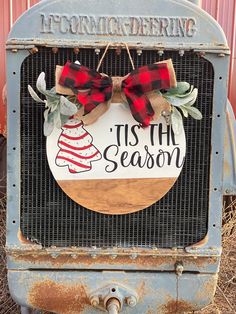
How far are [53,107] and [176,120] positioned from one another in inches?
18.6

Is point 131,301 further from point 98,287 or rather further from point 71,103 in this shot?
point 71,103

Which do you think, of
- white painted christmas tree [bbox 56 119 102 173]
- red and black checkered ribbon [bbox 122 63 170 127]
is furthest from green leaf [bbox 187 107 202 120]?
white painted christmas tree [bbox 56 119 102 173]

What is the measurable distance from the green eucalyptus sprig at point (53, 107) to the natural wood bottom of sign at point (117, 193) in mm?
240

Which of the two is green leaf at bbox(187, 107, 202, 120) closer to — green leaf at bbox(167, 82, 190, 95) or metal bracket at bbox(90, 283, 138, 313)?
green leaf at bbox(167, 82, 190, 95)

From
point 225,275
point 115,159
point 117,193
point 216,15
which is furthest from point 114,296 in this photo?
point 216,15

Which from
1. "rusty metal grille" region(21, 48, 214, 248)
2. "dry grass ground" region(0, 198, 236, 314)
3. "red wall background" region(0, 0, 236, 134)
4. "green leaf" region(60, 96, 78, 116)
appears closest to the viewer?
"green leaf" region(60, 96, 78, 116)

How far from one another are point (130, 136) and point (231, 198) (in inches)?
54.0

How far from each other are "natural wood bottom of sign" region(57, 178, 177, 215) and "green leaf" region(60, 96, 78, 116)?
289 millimetres

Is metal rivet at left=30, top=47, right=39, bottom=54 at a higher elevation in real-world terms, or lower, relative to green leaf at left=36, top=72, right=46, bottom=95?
higher

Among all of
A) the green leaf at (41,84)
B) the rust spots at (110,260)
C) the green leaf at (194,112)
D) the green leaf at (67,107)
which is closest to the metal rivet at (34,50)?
the green leaf at (41,84)

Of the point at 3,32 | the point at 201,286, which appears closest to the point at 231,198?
the point at 201,286

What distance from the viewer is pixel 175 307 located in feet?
6.73

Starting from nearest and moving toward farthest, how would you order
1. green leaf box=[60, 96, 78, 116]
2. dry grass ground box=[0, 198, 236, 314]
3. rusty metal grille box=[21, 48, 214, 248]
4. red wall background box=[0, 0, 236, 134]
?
1. green leaf box=[60, 96, 78, 116]
2. rusty metal grille box=[21, 48, 214, 248]
3. dry grass ground box=[0, 198, 236, 314]
4. red wall background box=[0, 0, 236, 134]

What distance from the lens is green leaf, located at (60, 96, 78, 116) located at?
72.2 inches
